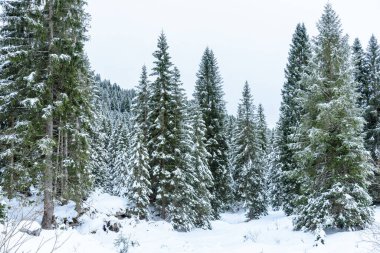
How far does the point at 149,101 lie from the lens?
92.7 ft

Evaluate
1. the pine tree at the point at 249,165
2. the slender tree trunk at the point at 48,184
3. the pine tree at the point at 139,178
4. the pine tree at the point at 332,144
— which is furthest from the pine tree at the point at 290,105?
the slender tree trunk at the point at 48,184

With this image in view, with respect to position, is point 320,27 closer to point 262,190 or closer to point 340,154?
point 340,154

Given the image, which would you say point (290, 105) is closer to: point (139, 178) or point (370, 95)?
point (370, 95)

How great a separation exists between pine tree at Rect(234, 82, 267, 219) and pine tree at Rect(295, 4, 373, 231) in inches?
732

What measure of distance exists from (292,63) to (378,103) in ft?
26.6

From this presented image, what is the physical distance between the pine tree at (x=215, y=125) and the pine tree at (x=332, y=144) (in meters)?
15.7

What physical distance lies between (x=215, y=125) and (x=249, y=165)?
620 centimetres

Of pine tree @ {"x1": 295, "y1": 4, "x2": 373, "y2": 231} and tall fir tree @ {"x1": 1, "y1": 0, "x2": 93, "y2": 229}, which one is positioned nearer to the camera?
tall fir tree @ {"x1": 1, "y1": 0, "x2": 93, "y2": 229}

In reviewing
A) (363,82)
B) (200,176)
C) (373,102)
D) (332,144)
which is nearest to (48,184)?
(332,144)

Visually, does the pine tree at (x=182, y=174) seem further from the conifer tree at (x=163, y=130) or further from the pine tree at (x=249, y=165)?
the pine tree at (x=249, y=165)

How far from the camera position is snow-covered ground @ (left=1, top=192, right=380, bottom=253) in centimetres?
1144

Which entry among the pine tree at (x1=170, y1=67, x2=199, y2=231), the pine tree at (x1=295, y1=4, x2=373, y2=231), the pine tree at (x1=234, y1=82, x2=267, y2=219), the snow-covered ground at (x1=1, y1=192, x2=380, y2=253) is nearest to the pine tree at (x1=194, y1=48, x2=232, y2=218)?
the pine tree at (x1=234, y1=82, x2=267, y2=219)

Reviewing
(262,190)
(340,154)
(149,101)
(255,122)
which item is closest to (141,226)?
(149,101)

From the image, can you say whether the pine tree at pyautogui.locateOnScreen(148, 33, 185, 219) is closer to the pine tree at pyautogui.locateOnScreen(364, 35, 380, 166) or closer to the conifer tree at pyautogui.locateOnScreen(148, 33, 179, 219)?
the conifer tree at pyautogui.locateOnScreen(148, 33, 179, 219)
